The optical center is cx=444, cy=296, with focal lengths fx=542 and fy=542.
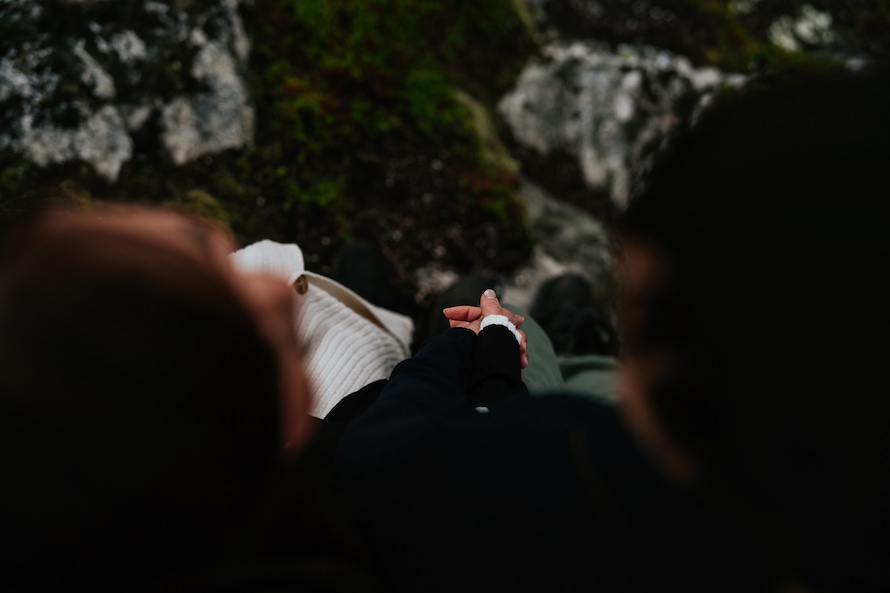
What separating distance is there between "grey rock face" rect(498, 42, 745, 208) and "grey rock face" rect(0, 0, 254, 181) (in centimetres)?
247

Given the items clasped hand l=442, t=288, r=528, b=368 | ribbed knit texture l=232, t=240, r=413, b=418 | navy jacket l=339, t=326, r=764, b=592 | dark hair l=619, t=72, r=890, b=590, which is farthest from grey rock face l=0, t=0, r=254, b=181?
dark hair l=619, t=72, r=890, b=590

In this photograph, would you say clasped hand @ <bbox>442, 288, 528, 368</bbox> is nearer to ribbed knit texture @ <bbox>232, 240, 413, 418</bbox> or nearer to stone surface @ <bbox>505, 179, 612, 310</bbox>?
ribbed knit texture @ <bbox>232, 240, 413, 418</bbox>

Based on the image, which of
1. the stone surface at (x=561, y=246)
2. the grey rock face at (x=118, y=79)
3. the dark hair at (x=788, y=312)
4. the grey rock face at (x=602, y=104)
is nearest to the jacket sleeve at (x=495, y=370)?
the dark hair at (x=788, y=312)

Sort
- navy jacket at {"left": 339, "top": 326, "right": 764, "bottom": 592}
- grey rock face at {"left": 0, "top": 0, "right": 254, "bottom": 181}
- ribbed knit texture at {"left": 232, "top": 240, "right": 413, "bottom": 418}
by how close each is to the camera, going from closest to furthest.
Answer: navy jacket at {"left": 339, "top": 326, "right": 764, "bottom": 592}, ribbed knit texture at {"left": 232, "top": 240, "right": 413, "bottom": 418}, grey rock face at {"left": 0, "top": 0, "right": 254, "bottom": 181}

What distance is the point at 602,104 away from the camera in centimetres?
496

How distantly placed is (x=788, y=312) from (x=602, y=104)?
4.65 meters

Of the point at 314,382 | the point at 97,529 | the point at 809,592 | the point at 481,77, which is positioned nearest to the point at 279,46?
the point at 481,77

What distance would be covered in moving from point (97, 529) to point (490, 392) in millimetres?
1441

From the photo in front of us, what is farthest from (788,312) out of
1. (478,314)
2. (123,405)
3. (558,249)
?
(558,249)

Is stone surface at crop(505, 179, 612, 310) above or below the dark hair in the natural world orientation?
below

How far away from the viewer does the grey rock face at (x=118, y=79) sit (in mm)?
3119

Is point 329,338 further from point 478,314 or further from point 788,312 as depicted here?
point 788,312

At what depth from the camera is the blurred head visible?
0.77 meters

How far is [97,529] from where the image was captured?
805 mm
